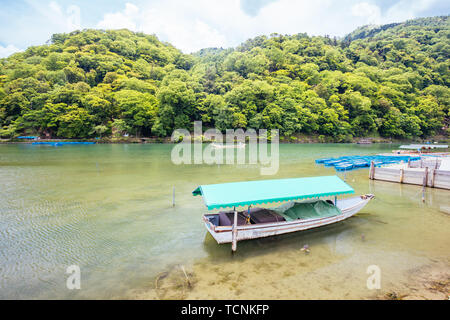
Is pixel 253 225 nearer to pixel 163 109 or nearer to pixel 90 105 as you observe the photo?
pixel 163 109

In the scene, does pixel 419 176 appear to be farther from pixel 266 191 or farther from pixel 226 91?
pixel 226 91

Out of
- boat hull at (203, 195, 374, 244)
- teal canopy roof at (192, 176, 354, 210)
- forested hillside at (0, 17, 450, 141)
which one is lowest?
boat hull at (203, 195, 374, 244)

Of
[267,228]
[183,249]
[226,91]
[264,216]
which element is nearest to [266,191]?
[264,216]

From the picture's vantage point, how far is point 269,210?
11594 mm

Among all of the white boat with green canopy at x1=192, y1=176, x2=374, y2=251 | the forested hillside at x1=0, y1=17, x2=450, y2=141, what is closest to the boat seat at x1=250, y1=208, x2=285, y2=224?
the white boat with green canopy at x1=192, y1=176, x2=374, y2=251

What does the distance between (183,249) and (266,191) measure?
437 centimetres

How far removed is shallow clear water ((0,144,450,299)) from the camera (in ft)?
24.0

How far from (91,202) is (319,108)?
82842mm

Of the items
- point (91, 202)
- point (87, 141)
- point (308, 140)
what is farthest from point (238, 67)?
point (91, 202)

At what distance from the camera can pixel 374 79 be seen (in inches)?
3991

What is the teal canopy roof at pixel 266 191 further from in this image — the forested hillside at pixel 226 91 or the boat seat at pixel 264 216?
the forested hillside at pixel 226 91

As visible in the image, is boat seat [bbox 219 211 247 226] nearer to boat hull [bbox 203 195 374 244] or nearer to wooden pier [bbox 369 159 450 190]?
boat hull [bbox 203 195 374 244]

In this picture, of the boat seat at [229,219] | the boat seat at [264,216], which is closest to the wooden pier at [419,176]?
the boat seat at [264,216]

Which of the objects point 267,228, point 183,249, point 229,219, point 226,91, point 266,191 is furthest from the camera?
point 226,91
